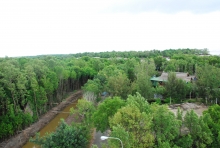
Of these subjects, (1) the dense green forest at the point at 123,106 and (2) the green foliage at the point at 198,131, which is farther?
(2) the green foliage at the point at 198,131

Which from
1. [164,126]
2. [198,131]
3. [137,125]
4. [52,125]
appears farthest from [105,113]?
[52,125]

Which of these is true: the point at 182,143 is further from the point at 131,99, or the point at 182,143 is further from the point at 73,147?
the point at 73,147

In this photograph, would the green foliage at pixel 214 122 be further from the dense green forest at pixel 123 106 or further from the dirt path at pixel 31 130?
the dirt path at pixel 31 130

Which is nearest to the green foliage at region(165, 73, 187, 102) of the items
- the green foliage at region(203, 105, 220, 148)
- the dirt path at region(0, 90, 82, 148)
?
the green foliage at region(203, 105, 220, 148)

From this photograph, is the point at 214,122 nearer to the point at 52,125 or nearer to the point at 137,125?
the point at 137,125

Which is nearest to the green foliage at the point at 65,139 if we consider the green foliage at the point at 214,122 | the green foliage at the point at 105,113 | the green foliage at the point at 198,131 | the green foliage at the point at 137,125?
the green foliage at the point at 105,113

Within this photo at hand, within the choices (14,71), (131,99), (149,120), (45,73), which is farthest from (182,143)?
(45,73)

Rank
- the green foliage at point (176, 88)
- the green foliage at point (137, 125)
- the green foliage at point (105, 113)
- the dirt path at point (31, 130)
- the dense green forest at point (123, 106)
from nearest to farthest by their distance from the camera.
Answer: the green foliage at point (137, 125)
the dense green forest at point (123, 106)
the green foliage at point (105, 113)
the dirt path at point (31, 130)
the green foliage at point (176, 88)

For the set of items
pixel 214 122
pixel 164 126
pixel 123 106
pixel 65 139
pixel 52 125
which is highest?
pixel 123 106

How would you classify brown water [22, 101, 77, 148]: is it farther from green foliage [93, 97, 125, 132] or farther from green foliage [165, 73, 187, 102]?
green foliage [165, 73, 187, 102]
